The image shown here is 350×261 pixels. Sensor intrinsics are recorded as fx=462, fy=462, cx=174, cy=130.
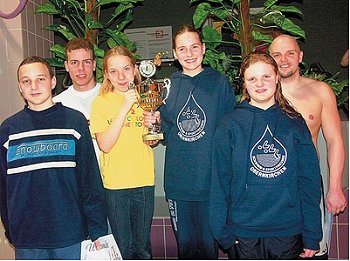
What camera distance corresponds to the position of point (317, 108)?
251cm

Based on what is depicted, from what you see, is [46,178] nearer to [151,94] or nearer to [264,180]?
[151,94]

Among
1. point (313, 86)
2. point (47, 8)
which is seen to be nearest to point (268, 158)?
point (313, 86)

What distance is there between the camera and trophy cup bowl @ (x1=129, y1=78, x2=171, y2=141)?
2.29 metres

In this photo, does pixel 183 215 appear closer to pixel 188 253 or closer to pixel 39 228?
pixel 188 253

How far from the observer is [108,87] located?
2.44 metres

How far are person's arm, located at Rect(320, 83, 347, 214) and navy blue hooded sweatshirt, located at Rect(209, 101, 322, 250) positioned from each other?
1.55 feet

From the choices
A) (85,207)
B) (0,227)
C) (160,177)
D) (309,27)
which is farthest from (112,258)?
(309,27)

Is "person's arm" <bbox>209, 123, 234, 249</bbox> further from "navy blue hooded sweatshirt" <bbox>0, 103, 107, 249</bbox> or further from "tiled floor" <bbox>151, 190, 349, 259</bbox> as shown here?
"tiled floor" <bbox>151, 190, 349, 259</bbox>

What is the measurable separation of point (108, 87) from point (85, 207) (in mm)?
653

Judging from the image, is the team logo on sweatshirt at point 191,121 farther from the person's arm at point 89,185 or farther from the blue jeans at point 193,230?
the person's arm at point 89,185

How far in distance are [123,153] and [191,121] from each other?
0.39 meters

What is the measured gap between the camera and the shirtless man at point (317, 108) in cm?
247

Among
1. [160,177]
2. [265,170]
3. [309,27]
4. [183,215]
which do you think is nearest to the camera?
[265,170]

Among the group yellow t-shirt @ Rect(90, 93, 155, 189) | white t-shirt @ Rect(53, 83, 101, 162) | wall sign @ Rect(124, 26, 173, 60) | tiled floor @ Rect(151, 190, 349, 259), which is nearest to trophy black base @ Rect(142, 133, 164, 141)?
yellow t-shirt @ Rect(90, 93, 155, 189)
